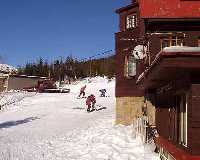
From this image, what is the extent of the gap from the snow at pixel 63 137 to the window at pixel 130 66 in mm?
3093

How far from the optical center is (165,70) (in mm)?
10969

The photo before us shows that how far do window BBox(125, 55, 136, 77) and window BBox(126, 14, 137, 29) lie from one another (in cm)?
220

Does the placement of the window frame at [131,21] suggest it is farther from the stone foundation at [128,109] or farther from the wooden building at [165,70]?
the stone foundation at [128,109]

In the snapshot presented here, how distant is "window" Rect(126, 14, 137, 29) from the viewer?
1086 inches

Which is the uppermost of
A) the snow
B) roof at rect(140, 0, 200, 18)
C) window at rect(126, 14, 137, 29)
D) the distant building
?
window at rect(126, 14, 137, 29)

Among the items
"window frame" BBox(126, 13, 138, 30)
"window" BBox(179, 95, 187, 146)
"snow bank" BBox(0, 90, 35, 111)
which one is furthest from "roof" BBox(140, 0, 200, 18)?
"snow bank" BBox(0, 90, 35, 111)

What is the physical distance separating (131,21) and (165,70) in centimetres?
1724

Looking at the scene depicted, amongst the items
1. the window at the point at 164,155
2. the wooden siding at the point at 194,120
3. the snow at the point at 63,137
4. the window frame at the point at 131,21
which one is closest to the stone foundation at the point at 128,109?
the snow at the point at 63,137

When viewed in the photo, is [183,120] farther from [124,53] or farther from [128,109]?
[124,53]

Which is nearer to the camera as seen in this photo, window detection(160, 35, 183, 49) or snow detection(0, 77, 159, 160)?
snow detection(0, 77, 159, 160)

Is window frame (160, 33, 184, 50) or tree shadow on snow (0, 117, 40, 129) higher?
window frame (160, 33, 184, 50)

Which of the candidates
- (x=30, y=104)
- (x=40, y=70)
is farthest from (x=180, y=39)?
(x=40, y=70)

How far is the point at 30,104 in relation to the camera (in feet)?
132

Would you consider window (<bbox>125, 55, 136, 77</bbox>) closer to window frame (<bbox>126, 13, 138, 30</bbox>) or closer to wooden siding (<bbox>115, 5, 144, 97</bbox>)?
wooden siding (<bbox>115, 5, 144, 97</bbox>)
